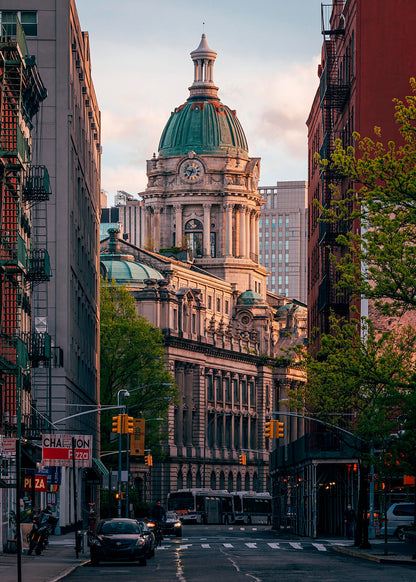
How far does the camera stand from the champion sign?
4641cm

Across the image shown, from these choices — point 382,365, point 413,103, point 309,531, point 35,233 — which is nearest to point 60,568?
point 382,365

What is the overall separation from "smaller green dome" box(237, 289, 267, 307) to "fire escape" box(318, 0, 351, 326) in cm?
9847

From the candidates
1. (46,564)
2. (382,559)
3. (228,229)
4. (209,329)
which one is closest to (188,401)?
(209,329)

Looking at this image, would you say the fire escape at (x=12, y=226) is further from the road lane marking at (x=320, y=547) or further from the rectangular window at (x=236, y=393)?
the rectangular window at (x=236, y=393)

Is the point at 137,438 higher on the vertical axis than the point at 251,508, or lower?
higher

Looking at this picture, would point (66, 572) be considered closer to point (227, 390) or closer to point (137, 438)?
point (137, 438)

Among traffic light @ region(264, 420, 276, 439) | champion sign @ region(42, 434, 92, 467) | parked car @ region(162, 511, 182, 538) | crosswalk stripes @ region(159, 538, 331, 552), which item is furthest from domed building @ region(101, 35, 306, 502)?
champion sign @ region(42, 434, 92, 467)

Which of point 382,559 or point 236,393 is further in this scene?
point 236,393

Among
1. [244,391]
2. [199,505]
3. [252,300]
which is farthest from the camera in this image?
[252,300]

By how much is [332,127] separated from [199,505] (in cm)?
4694

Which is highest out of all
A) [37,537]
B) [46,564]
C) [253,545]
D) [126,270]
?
[126,270]

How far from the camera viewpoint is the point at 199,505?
122500mm

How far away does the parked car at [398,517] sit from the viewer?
228 ft

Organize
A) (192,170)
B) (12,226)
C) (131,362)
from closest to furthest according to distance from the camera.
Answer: (12,226) < (131,362) < (192,170)
